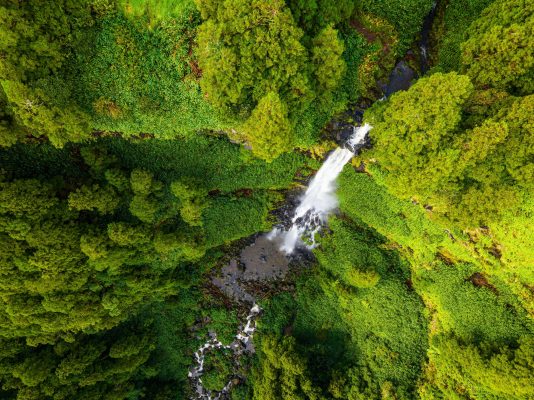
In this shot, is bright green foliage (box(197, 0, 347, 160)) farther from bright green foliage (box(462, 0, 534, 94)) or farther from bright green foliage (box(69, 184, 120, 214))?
bright green foliage (box(69, 184, 120, 214))

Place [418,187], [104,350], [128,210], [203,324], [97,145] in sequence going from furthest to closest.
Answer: [203,324], [104,350], [128,210], [97,145], [418,187]

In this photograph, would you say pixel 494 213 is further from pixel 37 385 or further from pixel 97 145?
pixel 37 385

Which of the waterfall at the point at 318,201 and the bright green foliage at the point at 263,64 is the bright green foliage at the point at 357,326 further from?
the bright green foliage at the point at 263,64

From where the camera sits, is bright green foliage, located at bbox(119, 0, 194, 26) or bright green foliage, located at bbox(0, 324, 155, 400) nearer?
bright green foliage, located at bbox(119, 0, 194, 26)

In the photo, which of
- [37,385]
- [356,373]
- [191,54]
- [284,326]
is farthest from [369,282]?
[37,385]

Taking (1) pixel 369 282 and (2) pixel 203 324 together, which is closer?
(1) pixel 369 282

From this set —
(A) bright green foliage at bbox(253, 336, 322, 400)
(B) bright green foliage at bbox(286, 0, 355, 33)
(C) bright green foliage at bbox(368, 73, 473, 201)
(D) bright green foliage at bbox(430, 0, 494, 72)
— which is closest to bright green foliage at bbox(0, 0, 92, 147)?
(B) bright green foliage at bbox(286, 0, 355, 33)
